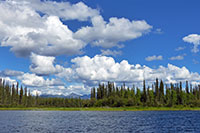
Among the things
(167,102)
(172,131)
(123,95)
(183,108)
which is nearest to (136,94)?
(123,95)

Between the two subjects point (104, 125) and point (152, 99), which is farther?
point (152, 99)

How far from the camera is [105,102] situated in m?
187

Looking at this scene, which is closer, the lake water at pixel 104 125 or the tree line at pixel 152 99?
the lake water at pixel 104 125

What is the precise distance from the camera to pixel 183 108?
170375mm

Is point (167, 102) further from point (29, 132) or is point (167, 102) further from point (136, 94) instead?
point (29, 132)

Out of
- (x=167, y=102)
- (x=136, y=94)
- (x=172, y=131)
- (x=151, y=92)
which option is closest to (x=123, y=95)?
(x=136, y=94)

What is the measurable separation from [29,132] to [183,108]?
143494 millimetres

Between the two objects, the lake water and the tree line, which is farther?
the tree line

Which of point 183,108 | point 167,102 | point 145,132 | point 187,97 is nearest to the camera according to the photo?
point 145,132

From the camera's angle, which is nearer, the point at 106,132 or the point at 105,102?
the point at 106,132

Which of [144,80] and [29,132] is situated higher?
[144,80]

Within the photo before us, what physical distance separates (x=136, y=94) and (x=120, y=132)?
492 feet

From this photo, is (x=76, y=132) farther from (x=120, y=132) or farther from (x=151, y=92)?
(x=151, y=92)

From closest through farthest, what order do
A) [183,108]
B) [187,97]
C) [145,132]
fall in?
[145,132] → [183,108] → [187,97]
